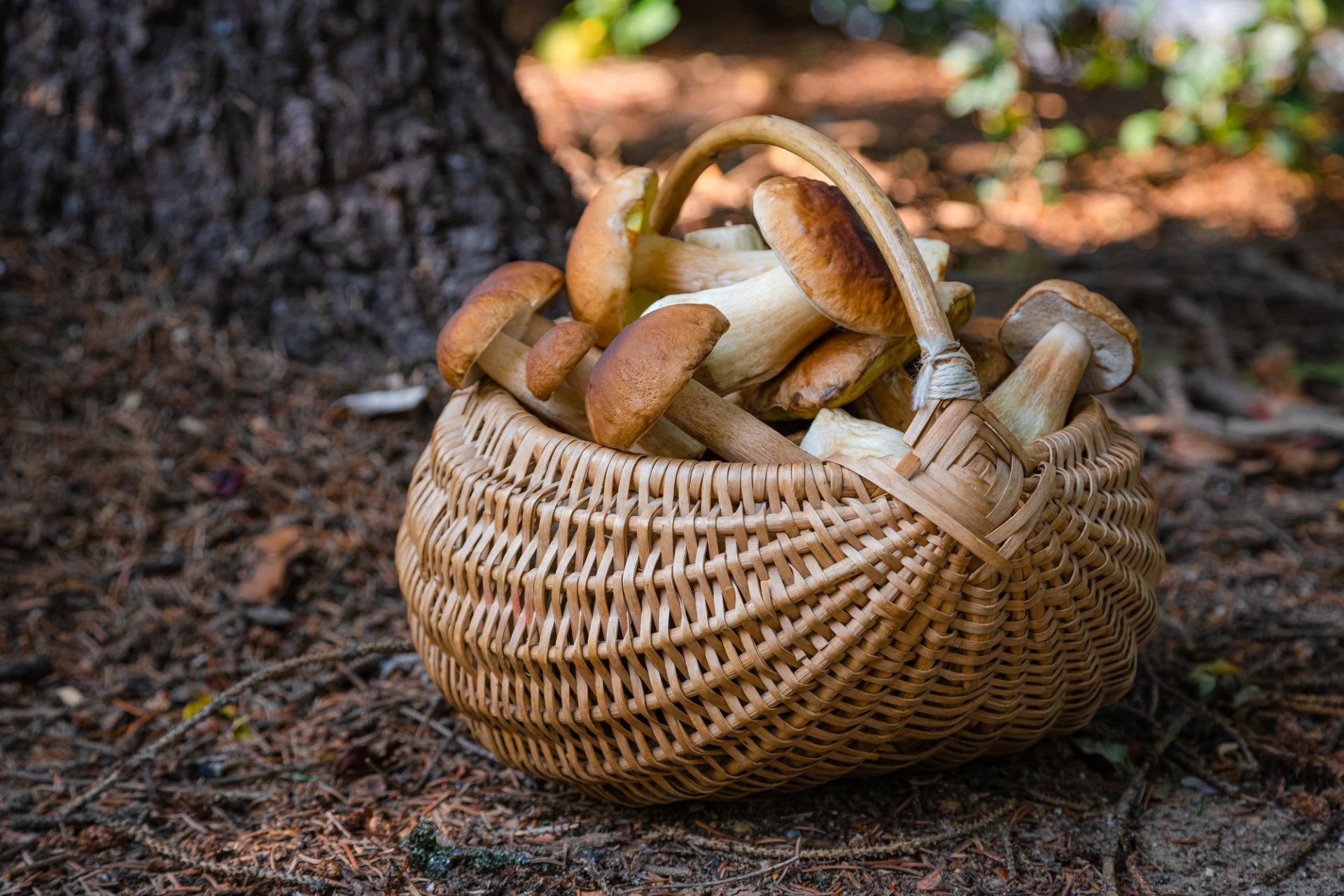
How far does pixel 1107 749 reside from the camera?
1.53m

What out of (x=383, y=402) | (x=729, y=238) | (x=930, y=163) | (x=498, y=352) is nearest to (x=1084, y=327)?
(x=729, y=238)

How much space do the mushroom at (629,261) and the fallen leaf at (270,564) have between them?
3.47 ft

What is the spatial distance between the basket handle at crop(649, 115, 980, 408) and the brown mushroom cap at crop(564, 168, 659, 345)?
0.15m

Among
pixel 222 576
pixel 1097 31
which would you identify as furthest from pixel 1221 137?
pixel 222 576

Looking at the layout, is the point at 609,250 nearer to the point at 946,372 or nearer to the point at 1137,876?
the point at 946,372

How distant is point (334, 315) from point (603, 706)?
177cm

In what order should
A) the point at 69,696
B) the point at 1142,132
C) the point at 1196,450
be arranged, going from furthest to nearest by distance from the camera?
the point at 1142,132 < the point at 1196,450 < the point at 69,696

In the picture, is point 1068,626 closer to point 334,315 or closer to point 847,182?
point 847,182

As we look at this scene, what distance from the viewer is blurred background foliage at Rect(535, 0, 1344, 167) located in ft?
11.7

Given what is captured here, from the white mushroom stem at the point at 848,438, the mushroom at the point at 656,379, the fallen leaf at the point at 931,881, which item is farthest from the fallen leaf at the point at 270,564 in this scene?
the fallen leaf at the point at 931,881

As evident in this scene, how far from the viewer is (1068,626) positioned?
3.95ft

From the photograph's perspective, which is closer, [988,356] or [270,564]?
[988,356]

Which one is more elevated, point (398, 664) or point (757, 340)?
point (757, 340)

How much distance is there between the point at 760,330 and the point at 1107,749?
92cm
